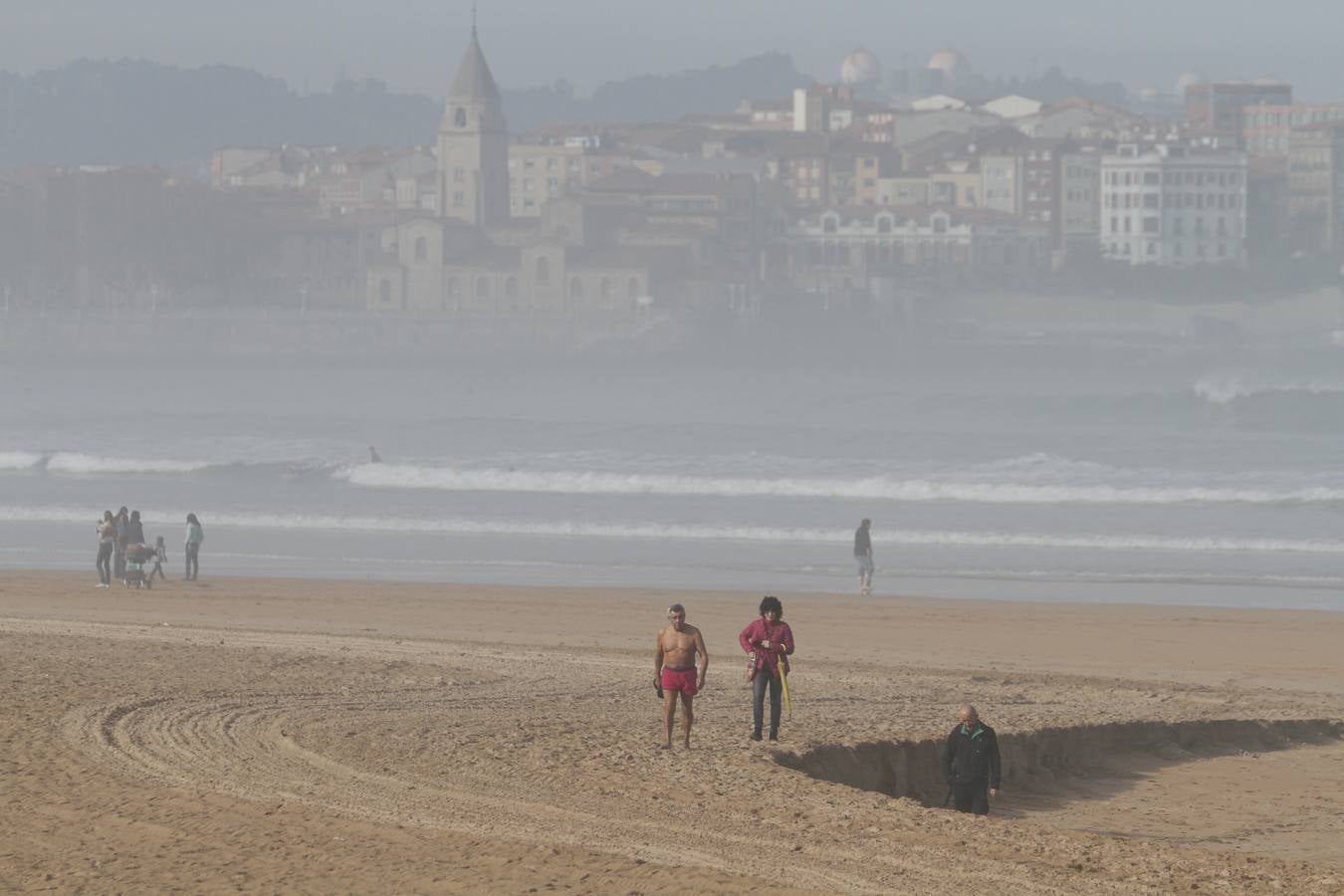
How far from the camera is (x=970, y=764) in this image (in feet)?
27.1

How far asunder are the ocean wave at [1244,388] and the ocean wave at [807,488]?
32304 millimetres

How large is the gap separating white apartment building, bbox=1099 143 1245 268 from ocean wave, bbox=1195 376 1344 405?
3717cm

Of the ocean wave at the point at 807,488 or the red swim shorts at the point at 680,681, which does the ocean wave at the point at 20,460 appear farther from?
the red swim shorts at the point at 680,681

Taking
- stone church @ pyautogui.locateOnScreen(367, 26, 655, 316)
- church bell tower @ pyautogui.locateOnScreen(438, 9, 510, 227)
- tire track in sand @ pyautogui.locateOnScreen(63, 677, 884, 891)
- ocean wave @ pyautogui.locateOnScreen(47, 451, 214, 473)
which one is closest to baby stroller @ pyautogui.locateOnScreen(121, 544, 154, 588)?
tire track in sand @ pyautogui.locateOnScreen(63, 677, 884, 891)

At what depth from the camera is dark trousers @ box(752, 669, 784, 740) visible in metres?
9.03

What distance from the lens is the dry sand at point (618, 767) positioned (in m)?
7.13

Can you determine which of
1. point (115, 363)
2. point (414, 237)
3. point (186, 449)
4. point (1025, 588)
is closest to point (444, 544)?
point (1025, 588)

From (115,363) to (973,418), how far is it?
1790 inches

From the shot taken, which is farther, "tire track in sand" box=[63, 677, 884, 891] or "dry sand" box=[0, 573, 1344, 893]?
"tire track in sand" box=[63, 677, 884, 891]

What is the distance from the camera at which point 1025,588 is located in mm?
19359

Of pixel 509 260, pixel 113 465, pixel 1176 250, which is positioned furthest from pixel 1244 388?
pixel 1176 250

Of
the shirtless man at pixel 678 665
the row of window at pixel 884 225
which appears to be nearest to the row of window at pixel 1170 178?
the row of window at pixel 884 225

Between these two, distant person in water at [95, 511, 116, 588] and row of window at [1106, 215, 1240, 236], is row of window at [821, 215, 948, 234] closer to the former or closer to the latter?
row of window at [1106, 215, 1240, 236]

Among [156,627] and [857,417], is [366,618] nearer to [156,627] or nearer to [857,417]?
[156,627]
